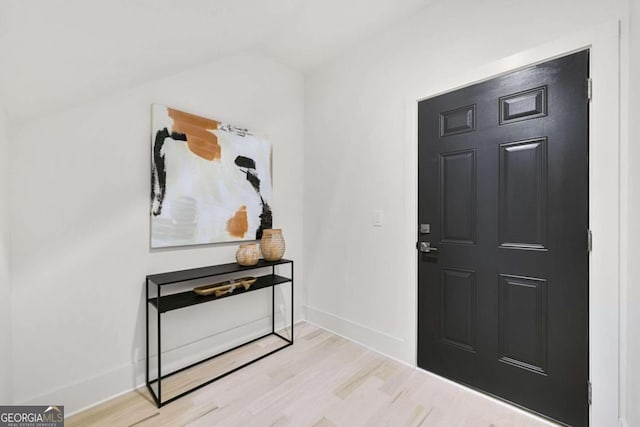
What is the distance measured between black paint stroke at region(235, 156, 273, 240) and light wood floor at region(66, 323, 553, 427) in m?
1.09

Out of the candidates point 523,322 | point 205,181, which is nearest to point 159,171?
point 205,181

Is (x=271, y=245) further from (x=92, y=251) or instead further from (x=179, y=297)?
(x=92, y=251)

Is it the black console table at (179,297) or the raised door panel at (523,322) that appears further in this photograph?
the black console table at (179,297)

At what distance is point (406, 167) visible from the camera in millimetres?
2016

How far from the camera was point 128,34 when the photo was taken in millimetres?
1183

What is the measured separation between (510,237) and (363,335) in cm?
137

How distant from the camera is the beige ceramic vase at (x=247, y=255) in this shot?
2105mm

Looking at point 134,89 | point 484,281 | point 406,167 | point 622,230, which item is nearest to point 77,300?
point 134,89

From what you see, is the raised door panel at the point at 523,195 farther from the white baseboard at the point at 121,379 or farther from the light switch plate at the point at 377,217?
the white baseboard at the point at 121,379

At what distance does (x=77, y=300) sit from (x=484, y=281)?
7.92 feet

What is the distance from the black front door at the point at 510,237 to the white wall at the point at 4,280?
2.30 meters

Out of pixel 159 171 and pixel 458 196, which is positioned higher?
pixel 159 171

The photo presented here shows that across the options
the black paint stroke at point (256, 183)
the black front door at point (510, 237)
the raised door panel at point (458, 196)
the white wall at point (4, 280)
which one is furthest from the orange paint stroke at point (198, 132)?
the raised door panel at point (458, 196)

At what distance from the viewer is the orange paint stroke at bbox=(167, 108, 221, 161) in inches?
76.0
